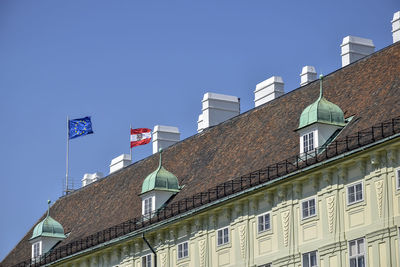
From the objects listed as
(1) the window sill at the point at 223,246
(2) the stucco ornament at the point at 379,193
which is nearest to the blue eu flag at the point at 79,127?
(1) the window sill at the point at 223,246

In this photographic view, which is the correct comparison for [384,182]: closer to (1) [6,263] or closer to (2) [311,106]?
(2) [311,106]

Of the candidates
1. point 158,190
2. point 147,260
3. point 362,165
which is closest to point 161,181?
point 158,190

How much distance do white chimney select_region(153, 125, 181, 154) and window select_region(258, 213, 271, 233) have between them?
22.9 meters

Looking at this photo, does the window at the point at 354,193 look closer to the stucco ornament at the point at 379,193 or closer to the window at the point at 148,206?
the stucco ornament at the point at 379,193

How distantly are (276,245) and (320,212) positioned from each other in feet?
11.7

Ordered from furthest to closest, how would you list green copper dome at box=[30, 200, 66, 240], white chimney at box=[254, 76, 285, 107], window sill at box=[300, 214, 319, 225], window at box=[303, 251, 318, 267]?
1. green copper dome at box=[30, 200, 66, 240]
2. white chimney at box=[254, 76, 285, 107]
3. window sill at box=[300, 214, 319, 225]
4. window at box=[303, 251, 318, 267]

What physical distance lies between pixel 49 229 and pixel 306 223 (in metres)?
27.1

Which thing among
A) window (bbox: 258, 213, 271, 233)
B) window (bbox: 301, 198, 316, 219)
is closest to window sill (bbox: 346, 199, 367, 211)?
window (bbox: 301, 198, 316, 219)

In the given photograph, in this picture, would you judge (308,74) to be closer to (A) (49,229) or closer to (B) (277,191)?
(B) (277,191)

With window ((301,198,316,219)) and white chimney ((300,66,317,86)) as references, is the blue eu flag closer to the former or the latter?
white chimney ((300,66,317,86))

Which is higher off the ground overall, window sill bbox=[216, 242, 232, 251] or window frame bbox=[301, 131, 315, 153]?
window frame bbox=[301, 131, 315, 153]

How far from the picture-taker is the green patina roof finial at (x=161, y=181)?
78.9 m

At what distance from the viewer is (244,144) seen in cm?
7662

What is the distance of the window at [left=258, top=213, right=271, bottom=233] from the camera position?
69125 millimetres
